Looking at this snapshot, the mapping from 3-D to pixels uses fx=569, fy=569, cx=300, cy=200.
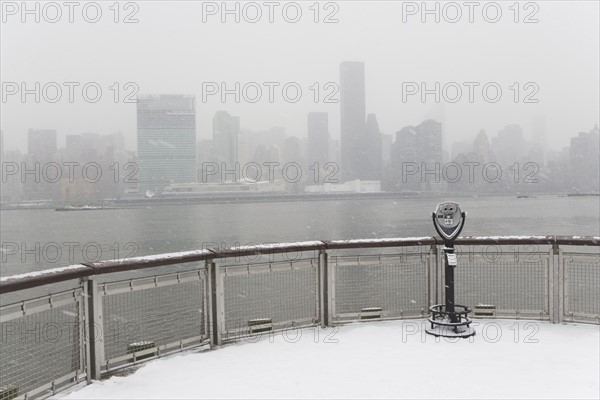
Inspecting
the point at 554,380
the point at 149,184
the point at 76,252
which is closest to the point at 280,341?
the point at 554,380

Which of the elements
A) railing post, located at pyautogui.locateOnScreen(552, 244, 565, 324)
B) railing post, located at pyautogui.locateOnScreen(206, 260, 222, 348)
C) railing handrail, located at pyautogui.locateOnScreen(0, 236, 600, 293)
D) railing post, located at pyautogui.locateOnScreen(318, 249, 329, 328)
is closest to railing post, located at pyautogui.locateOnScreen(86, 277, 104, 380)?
railing handrail, located at pyautogui.locateOnScreen(0, 236, 600, 293)

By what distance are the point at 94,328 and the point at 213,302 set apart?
4.17ft

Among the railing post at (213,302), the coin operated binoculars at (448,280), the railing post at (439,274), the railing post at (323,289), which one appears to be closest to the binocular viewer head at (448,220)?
the coin operated binoculars at (448,280)

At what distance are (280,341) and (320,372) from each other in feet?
3.39

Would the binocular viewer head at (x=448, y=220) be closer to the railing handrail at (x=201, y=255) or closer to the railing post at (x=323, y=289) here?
the railing handrail at (x=201, y=255)

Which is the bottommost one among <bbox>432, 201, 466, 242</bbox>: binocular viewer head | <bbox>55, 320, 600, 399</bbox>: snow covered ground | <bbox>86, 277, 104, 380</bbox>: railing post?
<bbox>55, 320, 600, 399</bbox>: snow covered ground

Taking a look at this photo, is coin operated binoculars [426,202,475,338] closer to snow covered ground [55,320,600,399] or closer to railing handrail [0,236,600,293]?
snow covered ground [55,320,600,399]

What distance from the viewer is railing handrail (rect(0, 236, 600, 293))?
4289mm

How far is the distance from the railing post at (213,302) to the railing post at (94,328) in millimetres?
1151

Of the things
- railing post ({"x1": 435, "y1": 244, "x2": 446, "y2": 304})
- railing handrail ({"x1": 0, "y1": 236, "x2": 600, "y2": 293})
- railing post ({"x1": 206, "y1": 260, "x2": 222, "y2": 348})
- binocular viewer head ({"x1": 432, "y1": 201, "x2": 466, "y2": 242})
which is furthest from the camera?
railing post ({"x1": 435, "y1": 244, "x2": 446, "y2": 304})

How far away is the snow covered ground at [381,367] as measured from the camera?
450cm

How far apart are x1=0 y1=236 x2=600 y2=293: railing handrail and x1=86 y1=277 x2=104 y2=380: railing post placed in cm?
16

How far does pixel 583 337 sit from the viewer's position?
594 cm

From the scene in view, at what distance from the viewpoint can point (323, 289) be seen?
20.8 feet
